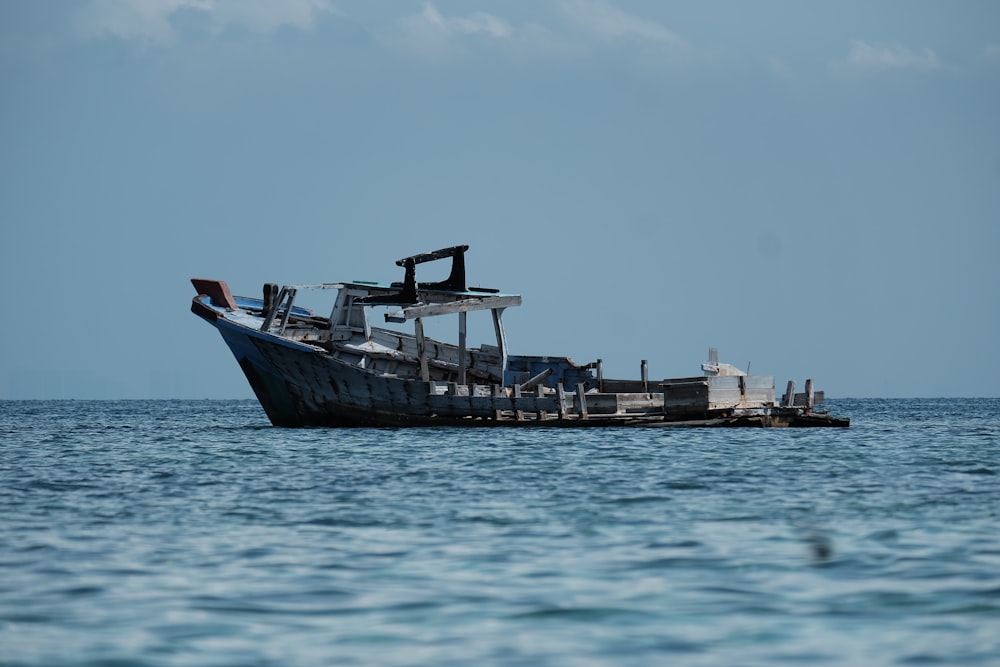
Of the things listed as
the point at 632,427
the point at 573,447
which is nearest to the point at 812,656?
the point at 573,447

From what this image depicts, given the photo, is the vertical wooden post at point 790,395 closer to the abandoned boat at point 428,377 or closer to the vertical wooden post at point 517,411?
the abandoned boat at point 428,377

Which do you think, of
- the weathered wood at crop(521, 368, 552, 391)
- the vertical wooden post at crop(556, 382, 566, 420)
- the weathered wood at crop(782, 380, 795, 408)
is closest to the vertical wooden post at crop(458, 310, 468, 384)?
the weathered wood at crop(521, 368, 552, 391)

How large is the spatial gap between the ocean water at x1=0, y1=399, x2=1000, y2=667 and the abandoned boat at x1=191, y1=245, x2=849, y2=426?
989 cm

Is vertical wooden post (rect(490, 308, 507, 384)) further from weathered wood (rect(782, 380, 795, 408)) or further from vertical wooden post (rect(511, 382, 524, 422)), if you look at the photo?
weathered wood (rect(782, 380, 795, 408))

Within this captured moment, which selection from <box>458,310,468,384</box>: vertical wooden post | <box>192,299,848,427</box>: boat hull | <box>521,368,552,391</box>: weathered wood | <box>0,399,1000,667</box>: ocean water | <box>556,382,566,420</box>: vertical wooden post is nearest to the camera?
Result: <box>0,399,1000,667</box>: ocean water

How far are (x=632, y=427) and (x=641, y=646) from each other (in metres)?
26.7

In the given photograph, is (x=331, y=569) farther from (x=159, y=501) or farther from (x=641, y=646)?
(x=159, y=501)

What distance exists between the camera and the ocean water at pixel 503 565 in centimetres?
824

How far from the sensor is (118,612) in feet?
30.5

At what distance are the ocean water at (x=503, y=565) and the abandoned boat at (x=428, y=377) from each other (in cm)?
989

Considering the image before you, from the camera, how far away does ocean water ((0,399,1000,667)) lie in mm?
8242

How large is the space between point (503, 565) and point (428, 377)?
22265 millimetres

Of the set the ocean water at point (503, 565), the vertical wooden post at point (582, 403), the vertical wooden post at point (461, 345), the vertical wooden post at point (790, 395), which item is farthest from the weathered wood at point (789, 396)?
the ocean water at point (503, 565)

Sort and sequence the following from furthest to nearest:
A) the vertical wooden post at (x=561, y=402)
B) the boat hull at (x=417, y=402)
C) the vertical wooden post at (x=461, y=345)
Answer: the vertical wooden post at (x=461, y=345) < the boat hull at (x=417, y=402) < the vertical wooden post at (x=561, y=402)
